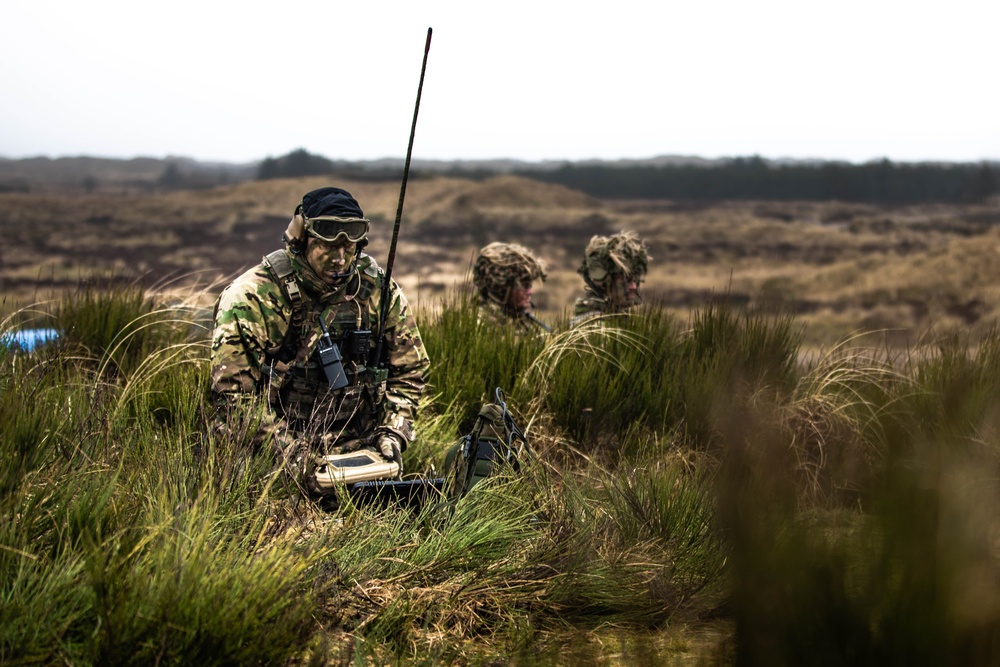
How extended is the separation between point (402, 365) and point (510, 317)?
3.17 meters

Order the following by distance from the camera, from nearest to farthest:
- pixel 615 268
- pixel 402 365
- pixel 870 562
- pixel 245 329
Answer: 1. pixel 870 562
2. pixel 245 329
3. pixel 402 365
4. pixel 615 268

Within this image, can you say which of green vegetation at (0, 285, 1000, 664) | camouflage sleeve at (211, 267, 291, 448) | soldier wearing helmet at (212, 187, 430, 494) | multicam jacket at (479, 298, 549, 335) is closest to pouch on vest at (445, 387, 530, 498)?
green vegetation at (0, 285, 1000, 664)

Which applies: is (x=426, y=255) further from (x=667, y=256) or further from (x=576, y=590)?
(x=576, y=590)

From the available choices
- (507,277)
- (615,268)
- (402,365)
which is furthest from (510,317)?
(402,365)

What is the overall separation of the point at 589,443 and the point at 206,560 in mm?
3312

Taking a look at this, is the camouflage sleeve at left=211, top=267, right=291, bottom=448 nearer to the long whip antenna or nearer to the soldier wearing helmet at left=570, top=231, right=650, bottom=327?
Result: the long whip antenna

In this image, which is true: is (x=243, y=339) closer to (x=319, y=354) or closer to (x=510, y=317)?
(x=319, y=354)

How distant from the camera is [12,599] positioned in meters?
2.81

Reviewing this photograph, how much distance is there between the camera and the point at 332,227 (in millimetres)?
4648

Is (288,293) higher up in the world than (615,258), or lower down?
lower down

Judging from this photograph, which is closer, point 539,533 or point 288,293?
point 539,533

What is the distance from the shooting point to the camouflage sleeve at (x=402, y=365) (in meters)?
5.11

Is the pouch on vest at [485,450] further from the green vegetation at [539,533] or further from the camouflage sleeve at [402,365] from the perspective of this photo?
the camouflage sleeve at [402,365]

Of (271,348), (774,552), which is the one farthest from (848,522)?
(271,348)
